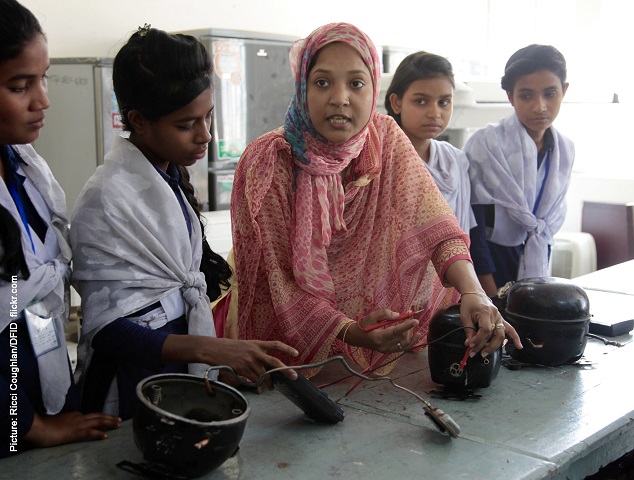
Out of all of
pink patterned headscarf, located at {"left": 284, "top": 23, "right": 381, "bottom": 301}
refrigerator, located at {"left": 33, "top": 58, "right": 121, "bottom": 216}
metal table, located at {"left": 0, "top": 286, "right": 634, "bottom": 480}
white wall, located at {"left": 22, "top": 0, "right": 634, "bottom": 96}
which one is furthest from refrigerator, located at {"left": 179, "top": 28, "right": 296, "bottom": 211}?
metal table, located at {"left": 0, "top": 286, "right": 634, "bottom": 480}

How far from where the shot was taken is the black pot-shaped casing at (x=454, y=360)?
177 cm

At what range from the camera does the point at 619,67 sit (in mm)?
6613

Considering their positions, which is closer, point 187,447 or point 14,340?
point 187,447

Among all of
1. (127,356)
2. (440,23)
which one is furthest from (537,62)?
(440,23)

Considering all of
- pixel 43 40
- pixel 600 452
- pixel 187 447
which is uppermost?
pixel 43 40

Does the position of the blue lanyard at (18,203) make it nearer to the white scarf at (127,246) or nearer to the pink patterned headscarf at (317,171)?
the white scarf at (127,246)

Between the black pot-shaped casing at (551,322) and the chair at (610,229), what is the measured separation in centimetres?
342

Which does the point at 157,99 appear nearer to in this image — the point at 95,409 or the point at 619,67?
the point at 95,409

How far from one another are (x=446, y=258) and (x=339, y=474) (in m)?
0.79

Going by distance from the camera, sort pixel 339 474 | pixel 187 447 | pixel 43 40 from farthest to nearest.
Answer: pixel 43 40 → pixel 339 474 → pixel 187 447

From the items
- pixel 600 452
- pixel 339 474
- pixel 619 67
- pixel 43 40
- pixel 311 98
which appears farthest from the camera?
pixel 619 67

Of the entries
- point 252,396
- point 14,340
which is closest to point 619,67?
point 252,396

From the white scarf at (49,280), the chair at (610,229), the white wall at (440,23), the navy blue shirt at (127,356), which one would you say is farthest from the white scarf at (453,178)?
the chair at (610,229)

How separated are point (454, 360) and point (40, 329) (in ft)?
3.01
